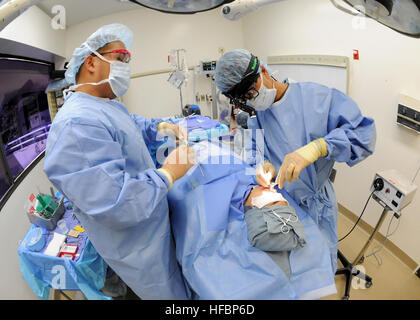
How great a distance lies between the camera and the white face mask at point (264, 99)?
1211 millimetres

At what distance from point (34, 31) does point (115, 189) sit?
2.04m

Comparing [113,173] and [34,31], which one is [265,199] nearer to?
[113,173]

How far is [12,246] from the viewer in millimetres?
1542

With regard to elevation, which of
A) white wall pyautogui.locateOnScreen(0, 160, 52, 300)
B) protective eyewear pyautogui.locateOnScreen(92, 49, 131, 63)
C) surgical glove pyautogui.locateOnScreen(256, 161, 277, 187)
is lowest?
white wall pyautogui.locateOnScreen(0, 160, 52, 300)

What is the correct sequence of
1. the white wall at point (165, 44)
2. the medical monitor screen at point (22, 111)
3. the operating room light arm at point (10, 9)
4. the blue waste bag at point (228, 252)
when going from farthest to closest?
the white wall at point (165, 44) → the medical monitor screen at point (22, 111) → the blue waste bag at point (228, 252) → the operating room light arm at point (10, 9)

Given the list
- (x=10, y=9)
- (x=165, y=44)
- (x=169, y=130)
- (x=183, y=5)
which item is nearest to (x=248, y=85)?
(x=183, y=5)

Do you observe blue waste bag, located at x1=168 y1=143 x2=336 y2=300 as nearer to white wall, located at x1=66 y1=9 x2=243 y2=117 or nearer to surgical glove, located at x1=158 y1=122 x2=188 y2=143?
surgical glove, located at x1=158 y1=122 x2=188 y2=143

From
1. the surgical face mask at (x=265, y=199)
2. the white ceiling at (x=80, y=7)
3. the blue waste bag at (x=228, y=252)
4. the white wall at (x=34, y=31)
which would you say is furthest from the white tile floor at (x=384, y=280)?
the white ceiling at (x=80, y=7)

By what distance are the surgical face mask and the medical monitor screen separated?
1.85 metres

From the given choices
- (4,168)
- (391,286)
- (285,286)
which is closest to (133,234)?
(285,286)

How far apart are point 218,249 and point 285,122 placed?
763 millimetres

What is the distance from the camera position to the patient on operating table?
929 millimetres

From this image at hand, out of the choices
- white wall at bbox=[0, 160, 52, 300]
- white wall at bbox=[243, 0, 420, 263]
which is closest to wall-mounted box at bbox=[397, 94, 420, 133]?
white wall at bbox=[243, 0, 420, 263]

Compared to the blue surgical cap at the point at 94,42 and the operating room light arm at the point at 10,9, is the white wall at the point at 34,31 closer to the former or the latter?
the blue surgical cap at the point at 94,42
